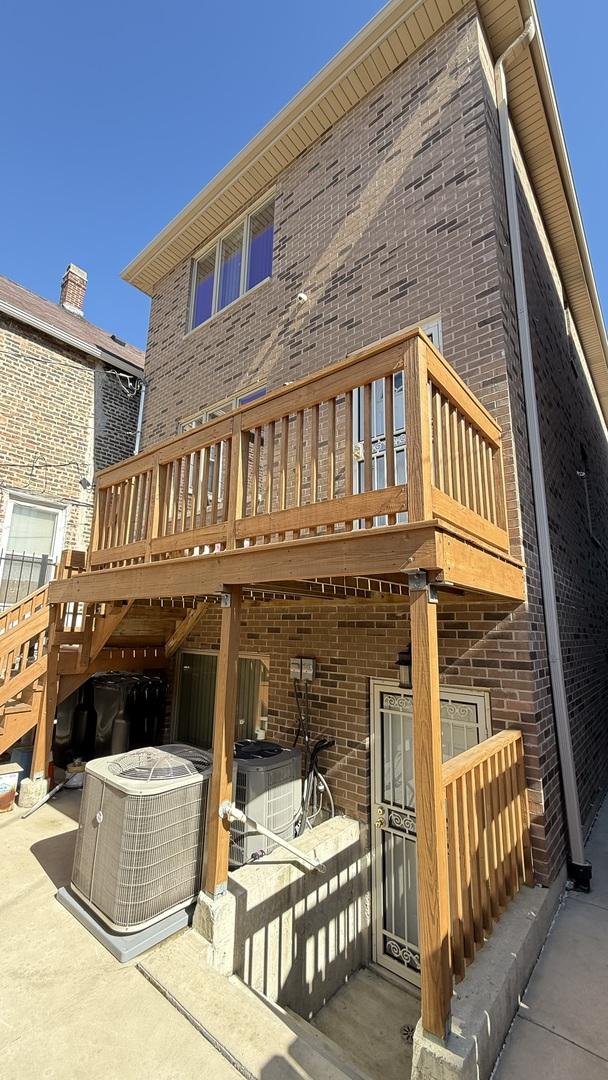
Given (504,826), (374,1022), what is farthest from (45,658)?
(504,826)

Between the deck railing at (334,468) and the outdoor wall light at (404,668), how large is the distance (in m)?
1.27

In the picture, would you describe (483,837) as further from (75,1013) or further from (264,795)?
(75,1013)

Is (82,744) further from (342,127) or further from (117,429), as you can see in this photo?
(342,127)

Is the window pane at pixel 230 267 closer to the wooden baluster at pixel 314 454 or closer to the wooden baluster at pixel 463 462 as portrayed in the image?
the wooden baluster at pixel 314 454

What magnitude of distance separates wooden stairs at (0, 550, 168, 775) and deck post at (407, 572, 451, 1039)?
12.6ft

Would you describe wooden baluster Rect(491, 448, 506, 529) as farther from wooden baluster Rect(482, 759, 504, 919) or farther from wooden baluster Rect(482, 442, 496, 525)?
wooden baluster Rect(482, 759, 504, 919)

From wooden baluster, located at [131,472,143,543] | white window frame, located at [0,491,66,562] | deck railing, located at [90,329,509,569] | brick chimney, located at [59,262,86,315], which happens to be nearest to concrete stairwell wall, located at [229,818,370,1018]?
deck railing, located at [90,329,509,569]

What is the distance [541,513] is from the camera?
4254 mm

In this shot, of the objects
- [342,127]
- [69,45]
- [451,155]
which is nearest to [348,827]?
[451,155]

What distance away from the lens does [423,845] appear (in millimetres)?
2195

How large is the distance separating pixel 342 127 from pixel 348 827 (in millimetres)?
8458

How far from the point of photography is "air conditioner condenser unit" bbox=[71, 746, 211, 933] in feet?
10.2

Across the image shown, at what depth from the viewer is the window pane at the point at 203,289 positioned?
819cm

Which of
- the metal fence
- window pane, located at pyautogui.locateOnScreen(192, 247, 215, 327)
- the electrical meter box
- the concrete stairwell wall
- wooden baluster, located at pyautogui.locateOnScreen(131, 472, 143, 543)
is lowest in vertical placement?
the concrete stairwell wall
